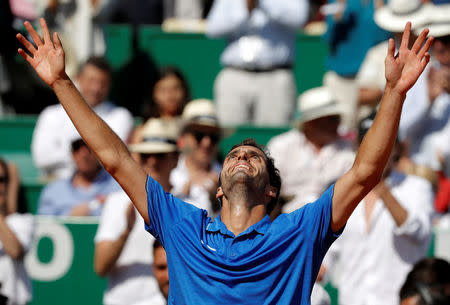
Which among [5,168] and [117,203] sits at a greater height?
[5,168]

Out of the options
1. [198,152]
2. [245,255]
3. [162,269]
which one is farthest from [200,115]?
[245,255]

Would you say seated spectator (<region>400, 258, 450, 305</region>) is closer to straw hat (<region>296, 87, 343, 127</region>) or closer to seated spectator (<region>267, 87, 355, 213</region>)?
seated spectator (<region>267, 87, 355, 213</region>)

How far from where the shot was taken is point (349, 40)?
839 centimetres

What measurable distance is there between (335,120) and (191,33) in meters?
3.33

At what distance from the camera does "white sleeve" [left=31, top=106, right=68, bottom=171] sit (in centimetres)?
774

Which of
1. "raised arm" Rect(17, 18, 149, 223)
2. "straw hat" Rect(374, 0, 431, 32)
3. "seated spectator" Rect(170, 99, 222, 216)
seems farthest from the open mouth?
"straw hat" Rect(374, 0, 431, 32)

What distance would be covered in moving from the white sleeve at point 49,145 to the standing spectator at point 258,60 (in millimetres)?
1399

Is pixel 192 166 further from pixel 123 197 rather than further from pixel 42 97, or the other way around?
pixel 42 97

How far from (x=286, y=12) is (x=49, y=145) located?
7.56ft

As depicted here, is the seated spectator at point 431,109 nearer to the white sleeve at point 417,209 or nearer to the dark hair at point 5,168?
the white sleeve at point 417,209

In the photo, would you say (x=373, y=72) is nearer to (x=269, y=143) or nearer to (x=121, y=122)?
(x=269, y=143)

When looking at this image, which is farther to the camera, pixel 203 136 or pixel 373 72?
pixel 373 72

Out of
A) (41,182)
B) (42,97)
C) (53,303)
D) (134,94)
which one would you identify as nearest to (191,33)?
(134,94)

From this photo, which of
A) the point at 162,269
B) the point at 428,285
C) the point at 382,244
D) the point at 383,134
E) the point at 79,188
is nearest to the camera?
the point at 383,134
